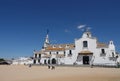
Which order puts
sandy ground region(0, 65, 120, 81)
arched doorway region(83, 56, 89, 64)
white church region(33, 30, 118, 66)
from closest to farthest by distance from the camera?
sandy ground region(0, 65, 120, 81) < white church region(33, 30, 118, 66) < arched doorway region(83, 56, 89, 64)

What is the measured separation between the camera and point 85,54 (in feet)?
176

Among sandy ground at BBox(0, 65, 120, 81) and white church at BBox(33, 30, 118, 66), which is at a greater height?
white church at BBox(33, 30, 118, 66)

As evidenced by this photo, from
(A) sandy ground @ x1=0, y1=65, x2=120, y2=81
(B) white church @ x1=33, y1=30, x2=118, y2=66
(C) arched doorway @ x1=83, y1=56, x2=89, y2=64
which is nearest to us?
(A) sandy ground @ x1=0, y1=65, x2=120, y2=81

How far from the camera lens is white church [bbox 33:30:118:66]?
52.1 m

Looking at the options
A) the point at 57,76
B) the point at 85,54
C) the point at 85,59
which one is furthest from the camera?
the point at 85,59

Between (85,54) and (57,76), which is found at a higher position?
(85,54)

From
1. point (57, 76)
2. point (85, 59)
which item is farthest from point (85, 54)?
point (57, 76)

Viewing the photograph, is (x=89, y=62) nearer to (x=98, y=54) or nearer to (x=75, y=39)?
(x=98, y=54)

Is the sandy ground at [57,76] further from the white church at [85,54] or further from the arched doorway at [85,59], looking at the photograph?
the arched doorway at [85,59]

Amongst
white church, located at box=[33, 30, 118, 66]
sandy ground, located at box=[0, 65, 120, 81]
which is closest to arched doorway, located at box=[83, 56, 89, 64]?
white church, located at box=[33, 30, 118, 66]

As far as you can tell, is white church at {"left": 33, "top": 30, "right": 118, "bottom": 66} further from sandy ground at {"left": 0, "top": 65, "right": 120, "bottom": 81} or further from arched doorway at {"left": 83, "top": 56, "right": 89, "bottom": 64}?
sandy ground at {"left": 0, "top": 65, "right": 120, "bottom": 81}

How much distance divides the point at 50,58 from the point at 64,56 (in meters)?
5.07

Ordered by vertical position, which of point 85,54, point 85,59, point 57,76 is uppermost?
point 85,54

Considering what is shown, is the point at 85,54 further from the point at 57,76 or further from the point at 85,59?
the point at 57,76
